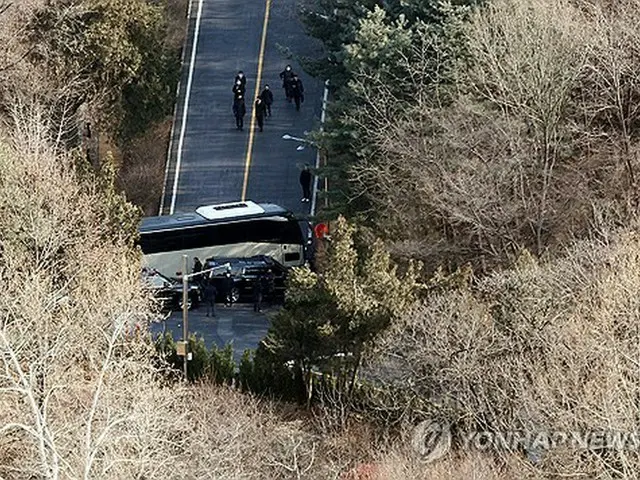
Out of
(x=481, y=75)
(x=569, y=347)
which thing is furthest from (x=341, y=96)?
(x=569, y=347)

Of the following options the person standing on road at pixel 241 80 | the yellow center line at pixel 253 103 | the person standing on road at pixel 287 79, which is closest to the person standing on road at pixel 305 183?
the yellow center line at pixel 253 103

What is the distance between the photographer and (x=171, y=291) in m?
42.6

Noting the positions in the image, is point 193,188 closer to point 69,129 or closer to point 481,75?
point 69,129

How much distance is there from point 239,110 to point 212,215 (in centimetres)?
742

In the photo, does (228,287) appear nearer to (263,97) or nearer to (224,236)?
(224,236)

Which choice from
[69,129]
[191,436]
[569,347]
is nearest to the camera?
[569,347]

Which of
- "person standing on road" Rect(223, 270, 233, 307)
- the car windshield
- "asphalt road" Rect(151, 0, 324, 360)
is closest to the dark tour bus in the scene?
the car windshield

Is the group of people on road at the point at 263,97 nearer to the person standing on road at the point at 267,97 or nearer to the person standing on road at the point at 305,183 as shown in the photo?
the person standing on road at the point at 267,97

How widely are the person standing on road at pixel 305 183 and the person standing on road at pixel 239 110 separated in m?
4.04

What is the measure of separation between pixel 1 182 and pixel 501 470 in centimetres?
1674

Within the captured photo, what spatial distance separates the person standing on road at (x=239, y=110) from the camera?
51125mm

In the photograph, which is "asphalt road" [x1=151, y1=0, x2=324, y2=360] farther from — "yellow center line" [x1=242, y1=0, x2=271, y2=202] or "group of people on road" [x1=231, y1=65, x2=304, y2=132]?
"group of people on road" [x1=231, y1=65, x2=304, y2=132]

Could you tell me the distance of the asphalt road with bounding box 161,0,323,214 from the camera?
5025cm

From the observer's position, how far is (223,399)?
33.4 metres
